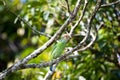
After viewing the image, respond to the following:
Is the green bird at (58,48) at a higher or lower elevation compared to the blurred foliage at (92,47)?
lower

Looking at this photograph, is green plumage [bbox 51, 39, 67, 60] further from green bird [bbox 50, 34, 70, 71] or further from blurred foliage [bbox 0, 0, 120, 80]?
blurred foliage [bbox 0, 0, 120, 80]

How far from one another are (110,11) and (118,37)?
249mm

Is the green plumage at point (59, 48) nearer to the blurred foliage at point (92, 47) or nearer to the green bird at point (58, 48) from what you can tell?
the green bird at point (58, 48)

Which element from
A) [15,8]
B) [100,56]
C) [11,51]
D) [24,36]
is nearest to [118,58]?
[100,56]

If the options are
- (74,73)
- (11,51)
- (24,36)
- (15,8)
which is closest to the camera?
(74,73)

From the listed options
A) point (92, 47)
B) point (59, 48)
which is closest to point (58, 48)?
Result: point (59, 48)

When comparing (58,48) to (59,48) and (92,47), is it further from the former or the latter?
(92,47)

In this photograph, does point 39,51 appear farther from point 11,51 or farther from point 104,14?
point 11,51

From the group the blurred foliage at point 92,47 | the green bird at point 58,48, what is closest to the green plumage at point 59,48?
the green bird at point 58,48

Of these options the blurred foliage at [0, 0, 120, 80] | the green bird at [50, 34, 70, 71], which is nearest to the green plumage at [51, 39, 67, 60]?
the green bird at [50, 34, 70, 71]

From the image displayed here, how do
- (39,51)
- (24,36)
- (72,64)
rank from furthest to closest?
(24,36), (72,64), (39,51)

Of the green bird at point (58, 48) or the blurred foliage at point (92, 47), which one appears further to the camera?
the blurred foliage at point (92, 47)

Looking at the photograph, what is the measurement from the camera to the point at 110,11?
2.61 m

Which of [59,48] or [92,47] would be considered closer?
[59,48]
